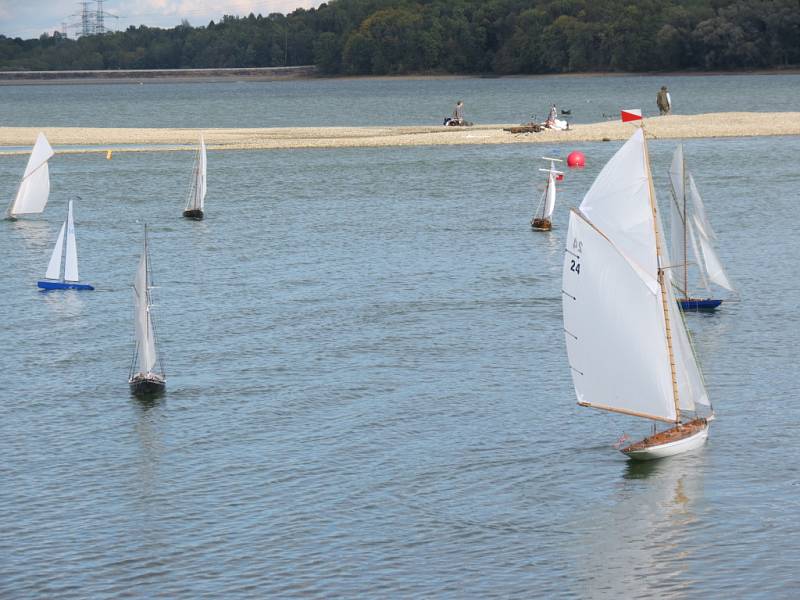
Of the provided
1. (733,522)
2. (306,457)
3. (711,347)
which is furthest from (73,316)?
(733,522)

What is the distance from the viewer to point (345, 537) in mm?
27547

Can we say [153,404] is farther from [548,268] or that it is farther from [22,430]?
[548,268]

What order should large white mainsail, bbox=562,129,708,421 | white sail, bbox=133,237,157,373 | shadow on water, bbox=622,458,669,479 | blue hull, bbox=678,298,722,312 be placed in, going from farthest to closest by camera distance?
blue hull, bbox=678,298,722,312 → white sail, bbox=133,237,157,373 → shadow on water, bbox=622,458,669,479 → large white mainsail, bbox=562,129,708,421

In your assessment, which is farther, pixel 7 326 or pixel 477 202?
pixel 477 202

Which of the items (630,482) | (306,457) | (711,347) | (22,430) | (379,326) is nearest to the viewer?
(630,482)

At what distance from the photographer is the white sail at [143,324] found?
37156mm

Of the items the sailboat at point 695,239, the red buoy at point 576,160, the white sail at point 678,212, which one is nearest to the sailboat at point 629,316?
the white sail at point 678,212

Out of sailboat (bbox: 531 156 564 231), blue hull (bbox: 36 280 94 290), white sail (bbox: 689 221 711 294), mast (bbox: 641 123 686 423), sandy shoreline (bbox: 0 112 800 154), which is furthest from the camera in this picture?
sandy shoreline (bbox: 0 112 800 154)

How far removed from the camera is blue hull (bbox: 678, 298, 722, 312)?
151 ft

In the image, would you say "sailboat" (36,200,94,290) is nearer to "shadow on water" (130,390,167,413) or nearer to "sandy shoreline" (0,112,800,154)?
"shadow on water" (130,390,167,413)

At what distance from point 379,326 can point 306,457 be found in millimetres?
14004

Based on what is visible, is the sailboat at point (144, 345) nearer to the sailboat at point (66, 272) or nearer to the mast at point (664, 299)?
the mast at point (664, 299)

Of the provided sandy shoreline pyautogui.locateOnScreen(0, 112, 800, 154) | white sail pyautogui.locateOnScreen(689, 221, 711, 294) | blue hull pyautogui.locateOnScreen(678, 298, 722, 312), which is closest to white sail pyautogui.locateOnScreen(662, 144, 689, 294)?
white sail pyautogui.locateOnScreen(689, 221, 711, 294)

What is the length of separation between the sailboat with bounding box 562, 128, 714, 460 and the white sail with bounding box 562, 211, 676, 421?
0.02 meters
